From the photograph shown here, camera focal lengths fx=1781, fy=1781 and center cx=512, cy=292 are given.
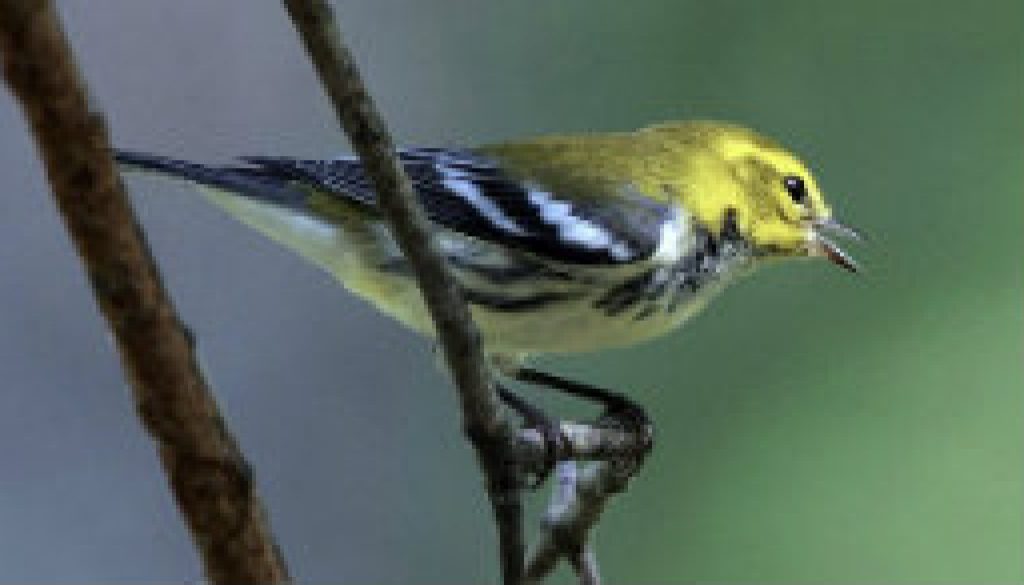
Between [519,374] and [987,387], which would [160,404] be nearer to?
[519,374]

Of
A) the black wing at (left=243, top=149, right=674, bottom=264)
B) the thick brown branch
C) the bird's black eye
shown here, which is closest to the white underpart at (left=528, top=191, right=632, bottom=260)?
the black wing at (left=243, top=149, right=674, bottom=264)

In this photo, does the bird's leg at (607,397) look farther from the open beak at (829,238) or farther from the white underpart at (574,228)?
the open beak at (829,238)

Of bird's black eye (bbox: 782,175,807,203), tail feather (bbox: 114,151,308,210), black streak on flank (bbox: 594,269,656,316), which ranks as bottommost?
black streak on flank (bbox: 594,269,656,316)

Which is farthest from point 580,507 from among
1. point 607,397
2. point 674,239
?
point 674,239

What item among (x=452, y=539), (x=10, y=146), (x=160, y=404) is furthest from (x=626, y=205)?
(x=160, y=404)

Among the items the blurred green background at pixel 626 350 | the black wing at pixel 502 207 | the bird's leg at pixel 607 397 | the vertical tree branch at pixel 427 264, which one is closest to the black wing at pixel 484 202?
the black wing at pixel 502 207

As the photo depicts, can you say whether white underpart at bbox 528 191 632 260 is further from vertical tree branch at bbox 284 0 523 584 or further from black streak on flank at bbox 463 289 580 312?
vertical tree branch at bbox 284 0 523 584
